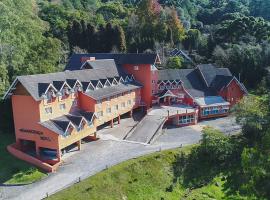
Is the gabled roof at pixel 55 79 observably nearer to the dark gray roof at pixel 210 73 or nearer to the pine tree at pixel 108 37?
the dark gray roof at pixel 210 73

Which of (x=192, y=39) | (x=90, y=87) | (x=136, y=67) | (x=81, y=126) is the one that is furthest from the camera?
(x=192, y=39)

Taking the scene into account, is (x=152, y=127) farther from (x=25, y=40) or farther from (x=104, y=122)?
(x=25, y=40)

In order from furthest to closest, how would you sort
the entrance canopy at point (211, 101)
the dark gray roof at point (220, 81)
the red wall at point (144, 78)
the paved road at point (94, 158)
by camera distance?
the dark gray roof at point (220, 81) < the entrance canopy at point (211, 101) < the red wall at point (144, 78) < the paved road at point (94, 158)

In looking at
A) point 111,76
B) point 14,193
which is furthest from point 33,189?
point 111,76

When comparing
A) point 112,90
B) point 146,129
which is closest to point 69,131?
point 112,90

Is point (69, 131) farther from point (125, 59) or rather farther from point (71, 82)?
point (125, 59)

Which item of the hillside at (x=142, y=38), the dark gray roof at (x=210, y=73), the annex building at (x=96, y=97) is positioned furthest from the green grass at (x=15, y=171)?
the dark gray roof at (x=210, y=73)
